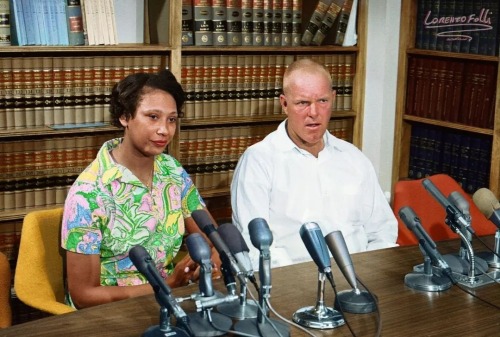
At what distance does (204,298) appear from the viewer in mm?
1887

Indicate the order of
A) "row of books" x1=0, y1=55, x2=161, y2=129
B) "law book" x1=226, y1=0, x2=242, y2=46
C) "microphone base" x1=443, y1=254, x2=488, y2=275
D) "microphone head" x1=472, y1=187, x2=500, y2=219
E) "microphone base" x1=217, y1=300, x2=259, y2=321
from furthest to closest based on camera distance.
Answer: "law book" x1=226, y1=0, x2=242, y2=46
"row of books" x1=0, y1=55, x2=161, y2=129
"microphone head" x1=472, y1=187, x2=500, y2=219
"microphone base" x1=443, y1=254, x2=488, y2=275
"microphone base" x1=217, y1=300, x2=259, y2=321

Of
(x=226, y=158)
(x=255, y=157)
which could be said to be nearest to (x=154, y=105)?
(x=255, y=157)

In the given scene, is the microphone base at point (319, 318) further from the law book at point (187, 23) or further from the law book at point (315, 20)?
the law book at point (315, 20)

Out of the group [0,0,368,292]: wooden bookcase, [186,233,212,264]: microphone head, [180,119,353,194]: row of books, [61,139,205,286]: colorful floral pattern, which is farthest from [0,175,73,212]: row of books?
[186,233,212,264]: microphone head

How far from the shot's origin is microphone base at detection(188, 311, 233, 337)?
1.95 m

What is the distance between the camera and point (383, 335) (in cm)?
202

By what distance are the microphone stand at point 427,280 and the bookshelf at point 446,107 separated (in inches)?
72.1

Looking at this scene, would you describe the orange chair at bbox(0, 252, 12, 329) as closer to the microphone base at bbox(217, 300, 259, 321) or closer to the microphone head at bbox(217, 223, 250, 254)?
the microphone base at bbox(217, 300, 259, 321)

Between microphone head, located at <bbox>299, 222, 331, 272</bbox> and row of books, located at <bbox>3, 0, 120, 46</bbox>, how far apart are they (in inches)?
80.7

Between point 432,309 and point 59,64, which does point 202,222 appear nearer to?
point 432,309

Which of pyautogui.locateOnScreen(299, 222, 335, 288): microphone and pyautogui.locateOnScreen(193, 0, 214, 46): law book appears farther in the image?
pyautogui.locateOnScreen(193, 0, 214, 46): law book

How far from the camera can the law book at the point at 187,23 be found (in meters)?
3.89

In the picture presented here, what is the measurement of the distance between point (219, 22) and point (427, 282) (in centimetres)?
207

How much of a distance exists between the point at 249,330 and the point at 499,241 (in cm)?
104
